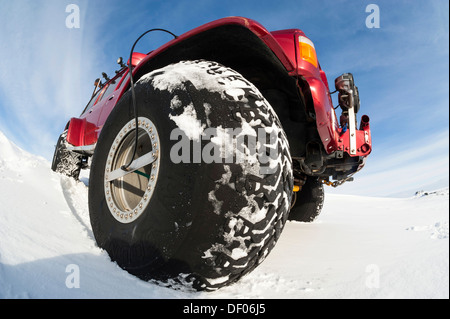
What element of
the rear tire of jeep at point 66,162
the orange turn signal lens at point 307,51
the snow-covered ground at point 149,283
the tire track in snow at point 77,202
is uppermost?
the orange turn signal lens at point 307,51

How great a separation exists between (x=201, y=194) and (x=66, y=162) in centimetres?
345

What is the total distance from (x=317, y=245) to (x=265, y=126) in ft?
4.77

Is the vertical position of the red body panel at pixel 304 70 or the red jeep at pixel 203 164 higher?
the red body panel at pixel 304 70

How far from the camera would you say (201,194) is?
1091 millimetres

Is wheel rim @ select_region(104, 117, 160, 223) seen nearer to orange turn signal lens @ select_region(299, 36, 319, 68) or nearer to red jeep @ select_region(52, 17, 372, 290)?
red jeep @ select_region(52, 17, 372, 290)

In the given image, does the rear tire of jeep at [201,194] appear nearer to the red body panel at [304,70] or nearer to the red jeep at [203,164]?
the red jeep at [203,164]

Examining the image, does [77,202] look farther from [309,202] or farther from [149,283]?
[309,202]

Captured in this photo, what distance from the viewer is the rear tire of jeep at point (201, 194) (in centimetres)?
110

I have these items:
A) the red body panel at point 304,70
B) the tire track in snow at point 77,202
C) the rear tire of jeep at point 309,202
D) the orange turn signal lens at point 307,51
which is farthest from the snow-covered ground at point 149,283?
the rear tire of jeep at point 309,202

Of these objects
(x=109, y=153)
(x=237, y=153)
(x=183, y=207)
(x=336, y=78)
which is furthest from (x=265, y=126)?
(x=336, y=78)

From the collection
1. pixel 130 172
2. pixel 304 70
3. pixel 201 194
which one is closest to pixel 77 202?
pixel 130 172

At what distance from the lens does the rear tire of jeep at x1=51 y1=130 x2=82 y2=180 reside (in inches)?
147

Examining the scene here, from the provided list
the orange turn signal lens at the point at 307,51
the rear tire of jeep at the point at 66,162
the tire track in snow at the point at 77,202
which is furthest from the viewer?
the rear tire of jeep at the point at 66,162

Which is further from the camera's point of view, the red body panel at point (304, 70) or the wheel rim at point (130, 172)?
the red body panel at point (304, 70)
